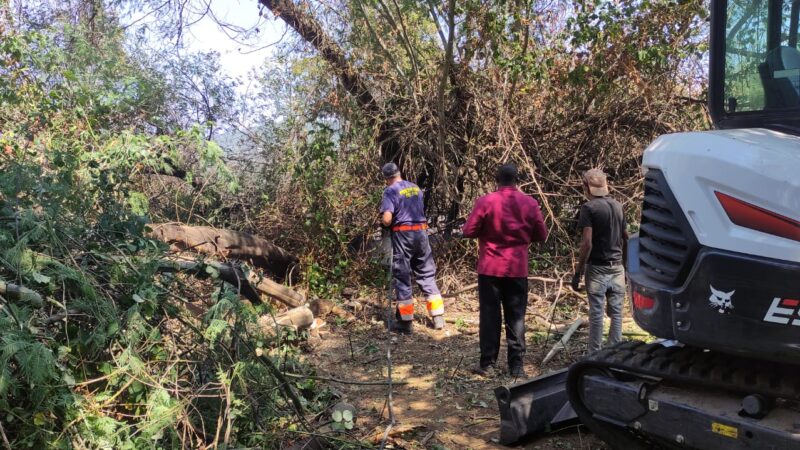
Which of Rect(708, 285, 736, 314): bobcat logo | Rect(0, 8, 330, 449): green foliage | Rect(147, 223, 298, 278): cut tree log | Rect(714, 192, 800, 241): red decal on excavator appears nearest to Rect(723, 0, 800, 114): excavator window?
Rect(714, 192, 800, 241): red decal on excavator

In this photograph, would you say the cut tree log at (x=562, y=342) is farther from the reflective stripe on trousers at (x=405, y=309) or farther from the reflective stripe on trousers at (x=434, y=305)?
the reflective stripe on trousers at (x=405, y=309)

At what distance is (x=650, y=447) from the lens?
345 centimetres

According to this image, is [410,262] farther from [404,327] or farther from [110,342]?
[110,342]

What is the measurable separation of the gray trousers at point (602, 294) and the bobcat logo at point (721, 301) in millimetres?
2279

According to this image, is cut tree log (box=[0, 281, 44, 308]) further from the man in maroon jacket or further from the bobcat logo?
the man in maroon jacket

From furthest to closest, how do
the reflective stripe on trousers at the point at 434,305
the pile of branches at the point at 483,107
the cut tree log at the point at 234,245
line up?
the pile of branches at the point at 483,107, the reflective stripe on trousers at the point at 434,305, the cut tree log at the point at 234,245

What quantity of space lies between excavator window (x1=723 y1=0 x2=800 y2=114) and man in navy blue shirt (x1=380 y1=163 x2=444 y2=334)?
12.5 feet

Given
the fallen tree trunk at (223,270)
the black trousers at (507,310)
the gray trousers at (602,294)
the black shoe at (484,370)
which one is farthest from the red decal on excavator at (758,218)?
the black shoe at (484,370)

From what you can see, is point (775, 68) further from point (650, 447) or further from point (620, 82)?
point (620, 82)

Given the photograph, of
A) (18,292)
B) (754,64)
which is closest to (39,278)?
(18,292)

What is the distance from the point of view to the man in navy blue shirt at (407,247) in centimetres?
689

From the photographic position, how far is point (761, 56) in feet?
11.2

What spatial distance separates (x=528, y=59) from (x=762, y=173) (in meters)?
5.50

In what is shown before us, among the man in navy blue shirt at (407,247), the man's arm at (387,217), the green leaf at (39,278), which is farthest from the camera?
the man in navy blue shirt at (407,247)
